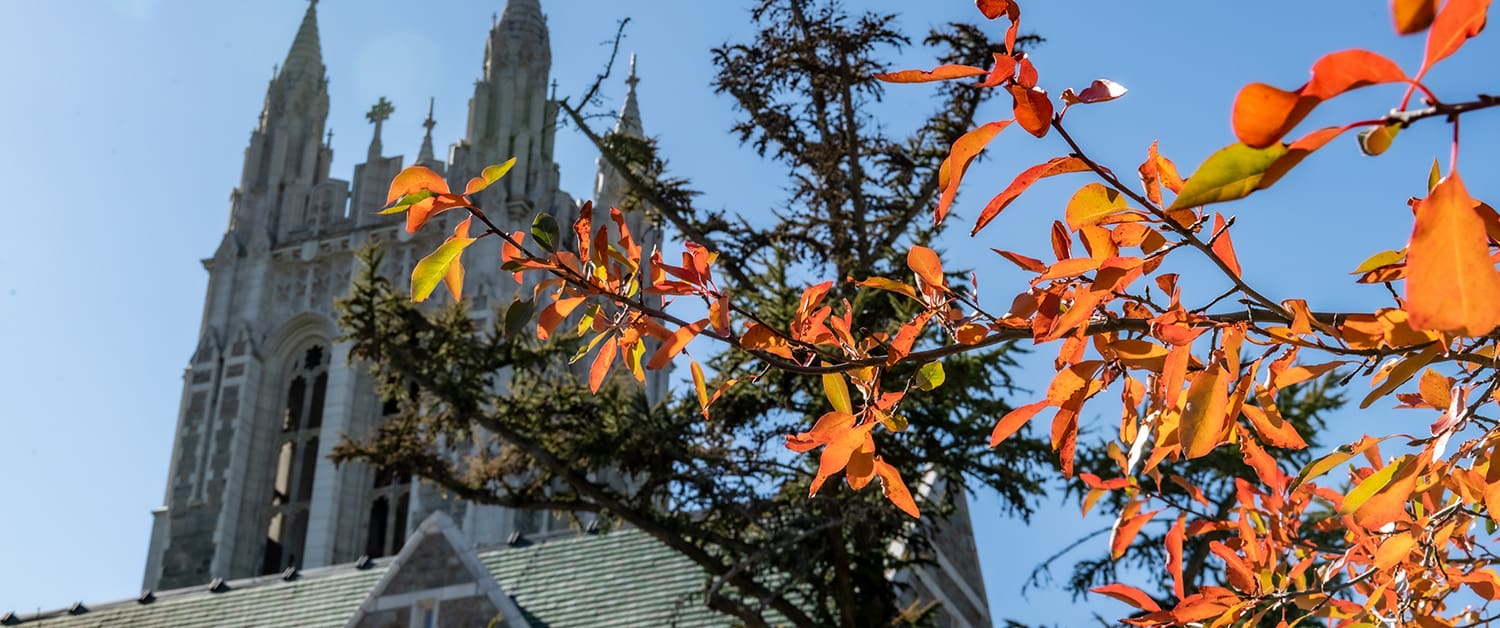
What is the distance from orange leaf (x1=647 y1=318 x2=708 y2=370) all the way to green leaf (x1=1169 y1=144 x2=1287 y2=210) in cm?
106

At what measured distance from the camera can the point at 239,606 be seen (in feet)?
65.6

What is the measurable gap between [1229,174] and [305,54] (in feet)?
138

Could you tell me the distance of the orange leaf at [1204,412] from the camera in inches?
100

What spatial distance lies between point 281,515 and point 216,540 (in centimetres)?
169

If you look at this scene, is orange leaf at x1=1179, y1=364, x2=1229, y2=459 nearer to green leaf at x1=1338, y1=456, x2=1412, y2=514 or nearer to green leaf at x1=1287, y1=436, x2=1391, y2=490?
green leaf at x1=1338, y1=456, x2=1412, y2=514

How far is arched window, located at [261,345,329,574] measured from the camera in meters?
36.4

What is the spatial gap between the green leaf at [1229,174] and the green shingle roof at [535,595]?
12858 mm

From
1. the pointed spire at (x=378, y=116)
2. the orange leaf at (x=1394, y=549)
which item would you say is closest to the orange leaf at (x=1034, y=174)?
the orange leaf at (x=1394, y=549)

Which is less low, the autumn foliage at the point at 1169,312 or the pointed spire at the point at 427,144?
the pointed spire at the point at 427,144

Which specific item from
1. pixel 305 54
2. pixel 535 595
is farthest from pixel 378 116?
pixel 535 595

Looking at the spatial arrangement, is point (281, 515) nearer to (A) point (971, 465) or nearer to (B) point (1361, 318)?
(A) point (971, 465)

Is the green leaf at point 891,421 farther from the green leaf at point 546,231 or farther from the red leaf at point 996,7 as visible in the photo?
the red leaf at point 996,7

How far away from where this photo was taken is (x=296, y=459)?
122ft

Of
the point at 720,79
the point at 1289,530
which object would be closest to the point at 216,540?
the point at 720,79
